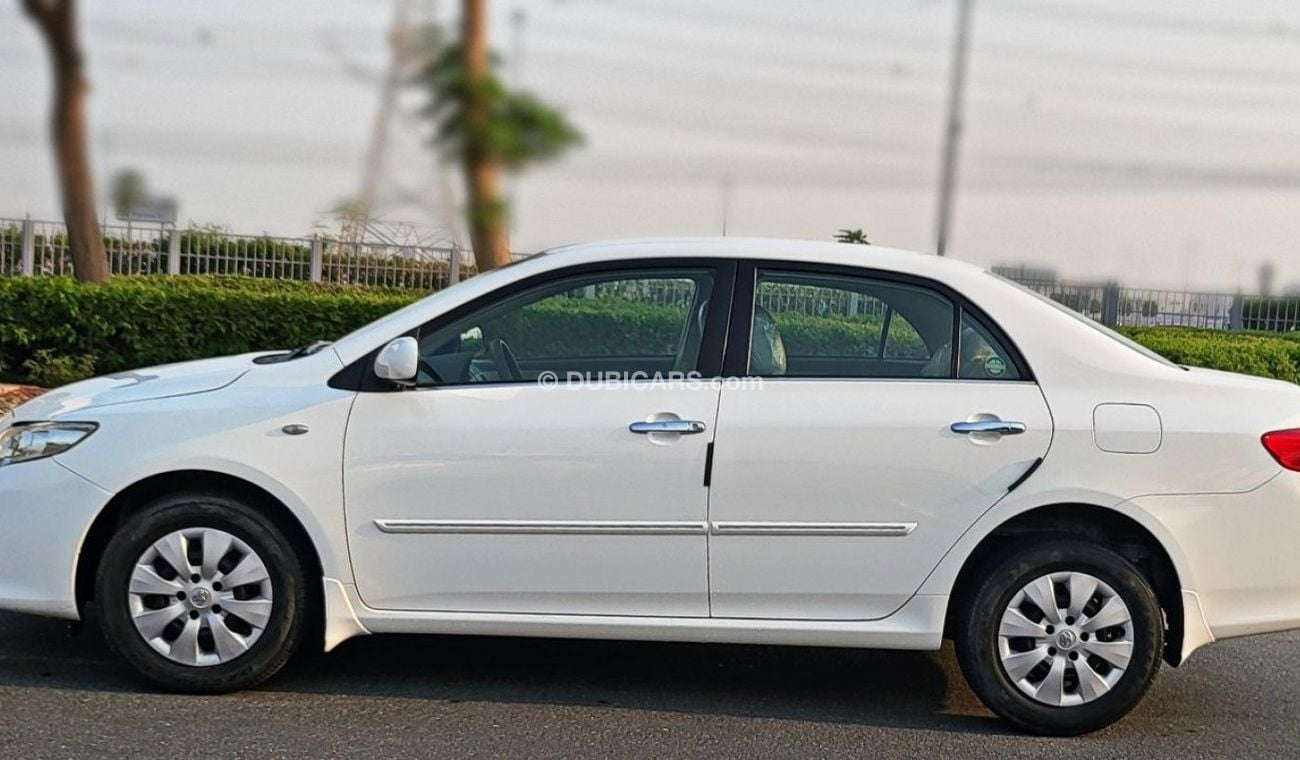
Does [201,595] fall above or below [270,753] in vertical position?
above

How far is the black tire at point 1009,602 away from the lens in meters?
4.17

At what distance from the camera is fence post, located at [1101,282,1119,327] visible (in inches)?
786

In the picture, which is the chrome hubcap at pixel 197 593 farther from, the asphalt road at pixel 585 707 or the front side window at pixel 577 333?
the front side window at pixel 577 333

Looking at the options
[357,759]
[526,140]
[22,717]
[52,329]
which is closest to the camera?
[357,759]

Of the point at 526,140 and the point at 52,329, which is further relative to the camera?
the point at 52,329

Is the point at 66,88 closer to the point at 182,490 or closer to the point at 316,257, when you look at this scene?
the point at 316,257

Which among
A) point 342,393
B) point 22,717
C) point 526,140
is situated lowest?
point 22,717

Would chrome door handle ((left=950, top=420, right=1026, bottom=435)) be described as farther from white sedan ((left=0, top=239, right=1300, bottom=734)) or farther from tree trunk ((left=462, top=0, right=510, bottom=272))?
tree trunk ((left=462, top=0, right=510, bottom=272))

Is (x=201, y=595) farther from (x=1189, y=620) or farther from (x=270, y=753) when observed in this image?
(x=1189, y=620)

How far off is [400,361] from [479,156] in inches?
169

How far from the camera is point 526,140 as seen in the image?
8477mm

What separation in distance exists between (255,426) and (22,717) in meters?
1.17

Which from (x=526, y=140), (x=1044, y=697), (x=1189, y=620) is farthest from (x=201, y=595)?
(x=526, y=140)

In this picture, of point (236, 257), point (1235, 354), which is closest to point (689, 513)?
point (1235, 354)
